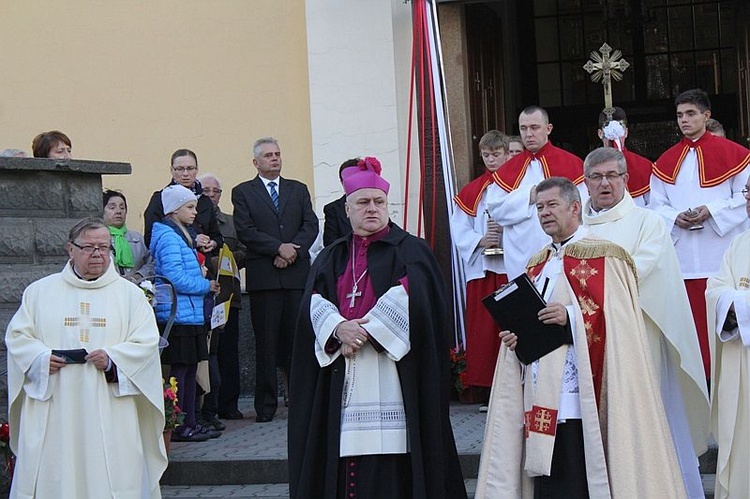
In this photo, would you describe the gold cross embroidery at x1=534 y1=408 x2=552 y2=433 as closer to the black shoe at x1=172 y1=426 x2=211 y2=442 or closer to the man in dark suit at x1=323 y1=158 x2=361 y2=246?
the black shoe at x1=172 y1=426 x2=211 y2=442

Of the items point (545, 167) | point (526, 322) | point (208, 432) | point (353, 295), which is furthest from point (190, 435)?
point (526, 322)

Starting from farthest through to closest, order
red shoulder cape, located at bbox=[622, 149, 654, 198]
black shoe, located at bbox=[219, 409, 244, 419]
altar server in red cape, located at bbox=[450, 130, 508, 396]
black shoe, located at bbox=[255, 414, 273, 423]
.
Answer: black shoe, located at bbox=[219, 409, 244, 419] → altar server in red cape, located at bbox=[450, 130, 508, 396] → black shoe, located at bbox=[255, 414, 273, 423] → red shoulder cape, located at bbox=[622, 149, 654, 198]

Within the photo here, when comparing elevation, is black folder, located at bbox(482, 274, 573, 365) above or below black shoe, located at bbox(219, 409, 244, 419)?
above

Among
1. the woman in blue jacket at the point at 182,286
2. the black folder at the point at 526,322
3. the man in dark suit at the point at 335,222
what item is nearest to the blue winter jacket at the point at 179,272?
Result: the woman in blue jacket at the point at 182,286

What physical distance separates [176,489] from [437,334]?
7.94 ft

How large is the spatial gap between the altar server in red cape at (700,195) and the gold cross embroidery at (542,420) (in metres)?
3.18

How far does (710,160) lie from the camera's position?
899 centimetres

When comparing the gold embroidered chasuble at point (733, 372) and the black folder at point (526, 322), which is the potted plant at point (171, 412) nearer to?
the black folder at point (526, 322)

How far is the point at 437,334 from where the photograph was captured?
6.60 metres

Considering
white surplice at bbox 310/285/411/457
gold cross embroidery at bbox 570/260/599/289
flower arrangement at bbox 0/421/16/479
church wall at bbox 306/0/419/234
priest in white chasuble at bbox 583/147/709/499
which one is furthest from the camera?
church wall at bbox 306/0/419/234

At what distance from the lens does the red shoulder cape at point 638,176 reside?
9234mm

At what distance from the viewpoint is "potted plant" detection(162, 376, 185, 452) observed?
7.87m

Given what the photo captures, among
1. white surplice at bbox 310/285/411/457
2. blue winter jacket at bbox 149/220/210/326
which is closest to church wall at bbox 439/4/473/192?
blue winter jacket at bbox 149/220/210/326

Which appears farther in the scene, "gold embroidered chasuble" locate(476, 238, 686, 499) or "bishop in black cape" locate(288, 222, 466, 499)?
"bishop in black cape" locate(288, 222, 466, 499)
